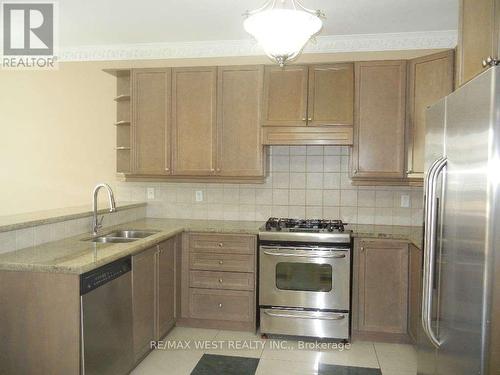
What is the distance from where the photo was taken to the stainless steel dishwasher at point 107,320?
207 centimetres

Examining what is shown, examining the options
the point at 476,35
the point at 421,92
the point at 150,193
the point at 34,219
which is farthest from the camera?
the point at 150,193

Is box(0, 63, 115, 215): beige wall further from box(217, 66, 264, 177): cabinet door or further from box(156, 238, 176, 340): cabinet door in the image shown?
box(156, 238, 176, 340): cabinet door

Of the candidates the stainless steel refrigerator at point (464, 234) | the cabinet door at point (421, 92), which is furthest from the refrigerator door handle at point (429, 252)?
the cabinet door at point (421, 92)

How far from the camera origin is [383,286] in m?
3.21

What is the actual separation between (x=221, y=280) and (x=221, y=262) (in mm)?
153

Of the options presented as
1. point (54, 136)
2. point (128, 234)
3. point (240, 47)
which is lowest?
point (128, 234)

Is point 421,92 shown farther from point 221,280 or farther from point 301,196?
point 221,280

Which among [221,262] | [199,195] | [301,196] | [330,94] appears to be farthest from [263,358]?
[330,94]

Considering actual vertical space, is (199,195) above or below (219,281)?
above

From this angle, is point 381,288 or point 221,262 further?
point 221,262

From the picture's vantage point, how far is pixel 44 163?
4.33 metres

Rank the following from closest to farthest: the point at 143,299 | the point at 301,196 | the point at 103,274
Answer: the point at 103,274, the point at 143,299, the point at 301,196

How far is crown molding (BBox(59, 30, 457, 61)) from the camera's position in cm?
366

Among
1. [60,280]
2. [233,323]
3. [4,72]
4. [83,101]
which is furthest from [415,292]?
[4,72]
